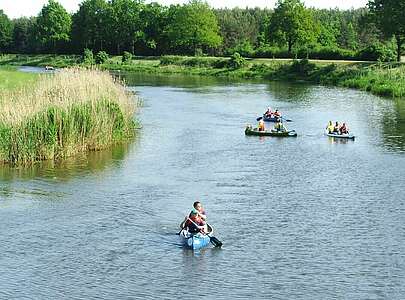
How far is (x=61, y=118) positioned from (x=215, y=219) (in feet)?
44.1

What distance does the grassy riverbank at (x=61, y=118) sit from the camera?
35875mm

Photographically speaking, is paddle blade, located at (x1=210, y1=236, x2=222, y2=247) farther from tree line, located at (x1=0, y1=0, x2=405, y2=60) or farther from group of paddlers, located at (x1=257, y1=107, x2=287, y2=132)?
tree line, located at (x1=0, y1=0, x2=405, y2=60)

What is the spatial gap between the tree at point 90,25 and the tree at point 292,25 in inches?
1897

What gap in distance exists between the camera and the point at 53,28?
16212 cm

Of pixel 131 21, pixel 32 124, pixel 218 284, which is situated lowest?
pixel 218 284


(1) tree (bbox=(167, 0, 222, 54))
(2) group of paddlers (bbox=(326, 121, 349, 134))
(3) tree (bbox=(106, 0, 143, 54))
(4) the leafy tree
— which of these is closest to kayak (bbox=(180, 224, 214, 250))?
(2) group of paddlers (bbox=(326, 121, 349, 134))

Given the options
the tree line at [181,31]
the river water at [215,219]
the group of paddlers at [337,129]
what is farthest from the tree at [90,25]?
the group of paddlers at [337,129]

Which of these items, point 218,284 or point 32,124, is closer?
point 218,284

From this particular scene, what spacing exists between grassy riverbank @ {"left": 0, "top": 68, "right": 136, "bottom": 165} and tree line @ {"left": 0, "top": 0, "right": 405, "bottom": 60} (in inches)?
3004

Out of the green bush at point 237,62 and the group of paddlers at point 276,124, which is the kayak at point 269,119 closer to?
the group of paddlers at point 276,124

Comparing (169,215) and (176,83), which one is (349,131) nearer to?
(169,215)

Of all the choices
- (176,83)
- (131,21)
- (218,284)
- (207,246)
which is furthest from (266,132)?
(131,21)

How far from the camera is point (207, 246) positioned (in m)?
24.5

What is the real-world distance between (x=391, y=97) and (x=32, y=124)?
48.1 m
